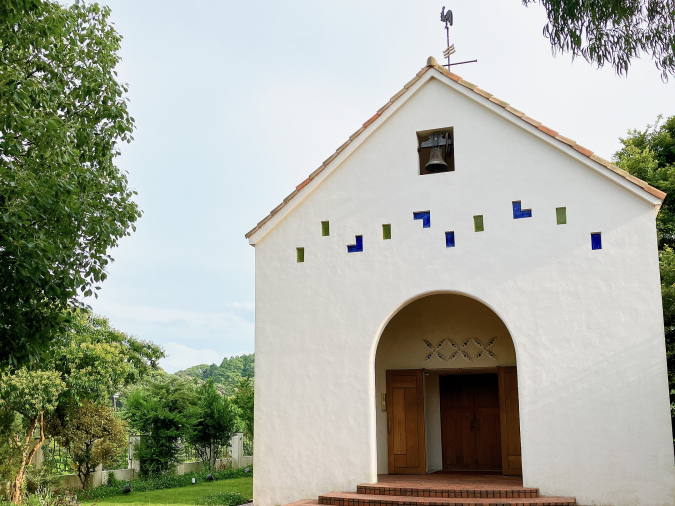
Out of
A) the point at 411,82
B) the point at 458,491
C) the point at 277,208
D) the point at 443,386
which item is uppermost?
the point at 411,82

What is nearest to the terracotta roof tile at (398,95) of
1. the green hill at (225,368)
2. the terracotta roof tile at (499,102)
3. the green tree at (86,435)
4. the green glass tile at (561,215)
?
the terracotta roof tile at (499,102)

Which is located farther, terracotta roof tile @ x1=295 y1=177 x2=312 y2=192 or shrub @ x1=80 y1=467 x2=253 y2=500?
shrub @ x1=80 y1=467 x2=253 y2=500

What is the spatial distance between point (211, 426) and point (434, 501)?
516 inches

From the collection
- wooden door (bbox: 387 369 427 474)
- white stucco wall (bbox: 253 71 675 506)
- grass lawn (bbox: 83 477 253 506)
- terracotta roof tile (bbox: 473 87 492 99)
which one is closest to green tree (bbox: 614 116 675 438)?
white stucco wall (bbox: 253 71 675 506)

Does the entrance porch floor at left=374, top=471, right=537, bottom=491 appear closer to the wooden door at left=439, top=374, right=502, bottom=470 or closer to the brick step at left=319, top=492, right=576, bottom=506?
the brick step at left=319, top=492, right=576, bottom=506

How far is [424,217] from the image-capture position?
11.4m

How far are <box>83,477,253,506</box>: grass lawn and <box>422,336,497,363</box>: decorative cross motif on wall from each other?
18.7 feet

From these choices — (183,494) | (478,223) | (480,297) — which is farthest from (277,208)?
(183,494)

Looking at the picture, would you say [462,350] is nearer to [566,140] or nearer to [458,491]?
[458,491]

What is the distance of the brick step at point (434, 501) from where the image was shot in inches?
371

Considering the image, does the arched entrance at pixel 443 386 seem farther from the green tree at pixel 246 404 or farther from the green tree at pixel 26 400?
the green tree at pixel 246 404

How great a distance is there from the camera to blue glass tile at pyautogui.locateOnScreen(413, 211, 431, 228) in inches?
447

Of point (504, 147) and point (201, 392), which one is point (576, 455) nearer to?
point (504, 147)

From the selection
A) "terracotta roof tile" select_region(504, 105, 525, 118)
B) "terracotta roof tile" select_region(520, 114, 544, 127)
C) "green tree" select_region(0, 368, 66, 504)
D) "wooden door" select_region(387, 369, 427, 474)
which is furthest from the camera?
"green tree" select_region(0, 368, 66, 504)
